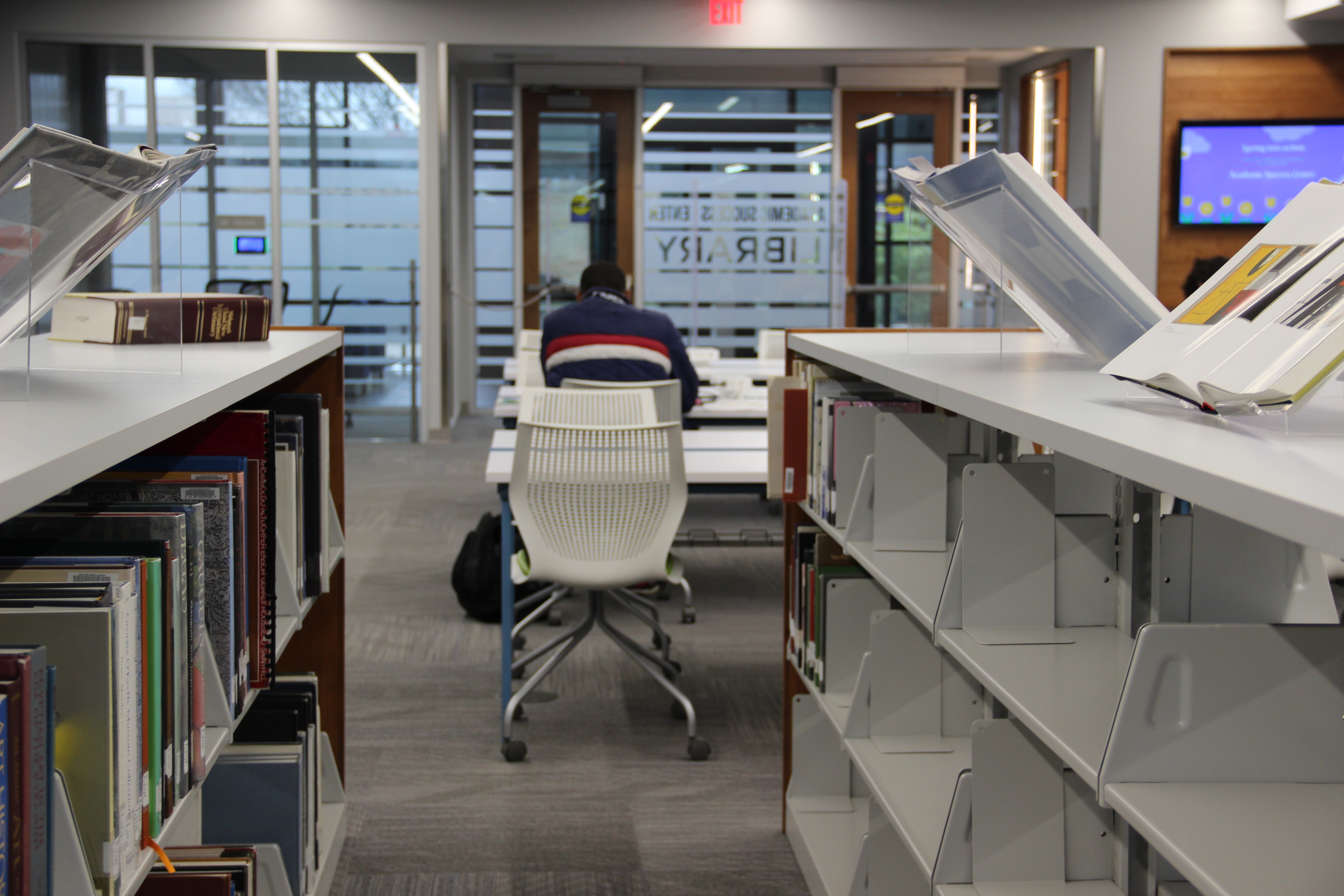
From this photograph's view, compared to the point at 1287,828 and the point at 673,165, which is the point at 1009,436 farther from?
the point at 673,165

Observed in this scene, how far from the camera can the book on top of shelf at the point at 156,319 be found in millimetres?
1995

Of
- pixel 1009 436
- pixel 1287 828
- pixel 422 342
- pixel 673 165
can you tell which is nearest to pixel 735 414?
pixel 1009 436

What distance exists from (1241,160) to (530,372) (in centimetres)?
538

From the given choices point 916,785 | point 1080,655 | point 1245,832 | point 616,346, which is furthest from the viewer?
point 616,346

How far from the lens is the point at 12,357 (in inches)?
53.9

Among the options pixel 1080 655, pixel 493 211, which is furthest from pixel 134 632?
pixel 493 211

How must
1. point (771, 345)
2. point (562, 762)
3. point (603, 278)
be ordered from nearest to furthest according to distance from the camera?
point (562, 762)
point (603, 278)
point (771, 345)

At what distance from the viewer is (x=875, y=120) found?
30.6 feet

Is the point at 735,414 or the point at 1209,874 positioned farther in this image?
the point at 735,414

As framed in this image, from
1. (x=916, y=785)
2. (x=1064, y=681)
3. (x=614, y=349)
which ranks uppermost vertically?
(x=614, y=349)

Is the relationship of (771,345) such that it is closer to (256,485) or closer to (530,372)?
(530,372)

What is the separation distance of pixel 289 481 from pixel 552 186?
7.71 meters

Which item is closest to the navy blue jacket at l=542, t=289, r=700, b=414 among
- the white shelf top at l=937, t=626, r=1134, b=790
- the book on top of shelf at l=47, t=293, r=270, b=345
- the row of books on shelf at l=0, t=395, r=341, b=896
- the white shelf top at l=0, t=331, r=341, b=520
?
the book on top of shelf at l=47, t=293, r=270, b=345

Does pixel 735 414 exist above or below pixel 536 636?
above
